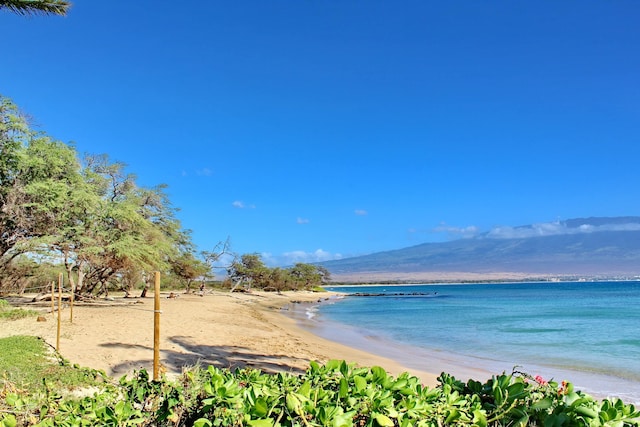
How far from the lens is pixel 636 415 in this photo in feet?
6.50

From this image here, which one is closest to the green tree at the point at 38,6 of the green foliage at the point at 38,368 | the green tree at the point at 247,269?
the green foliage at the point at 38,368

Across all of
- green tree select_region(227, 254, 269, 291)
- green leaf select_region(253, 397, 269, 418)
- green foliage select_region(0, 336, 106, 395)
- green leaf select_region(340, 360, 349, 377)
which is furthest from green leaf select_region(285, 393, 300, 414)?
green tree select_region(227, 254, 269, 291)

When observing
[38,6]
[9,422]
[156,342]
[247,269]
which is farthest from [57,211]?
[247,269]

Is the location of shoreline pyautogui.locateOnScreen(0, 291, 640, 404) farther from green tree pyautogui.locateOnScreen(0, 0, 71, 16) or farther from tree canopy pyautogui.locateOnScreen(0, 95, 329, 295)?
green tree pyautogui.locateOnScreen(0, 0, 71, 16)

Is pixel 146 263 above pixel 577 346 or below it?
above

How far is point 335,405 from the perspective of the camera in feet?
6.79

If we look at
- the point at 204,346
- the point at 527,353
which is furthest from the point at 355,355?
the point at 527,353

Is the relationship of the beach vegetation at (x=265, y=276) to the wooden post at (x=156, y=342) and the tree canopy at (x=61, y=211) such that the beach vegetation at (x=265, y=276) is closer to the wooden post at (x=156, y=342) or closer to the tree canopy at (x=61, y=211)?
the tree canopy at (x=61, y=211)

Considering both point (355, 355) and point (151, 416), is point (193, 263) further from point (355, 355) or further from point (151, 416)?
point (151, 416)

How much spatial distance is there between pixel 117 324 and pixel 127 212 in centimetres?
719

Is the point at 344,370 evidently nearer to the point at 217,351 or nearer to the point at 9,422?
the point at 9,422

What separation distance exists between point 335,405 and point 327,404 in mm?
57

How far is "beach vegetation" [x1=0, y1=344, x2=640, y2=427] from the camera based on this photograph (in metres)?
1.95

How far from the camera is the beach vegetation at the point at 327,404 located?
6.40 feet
